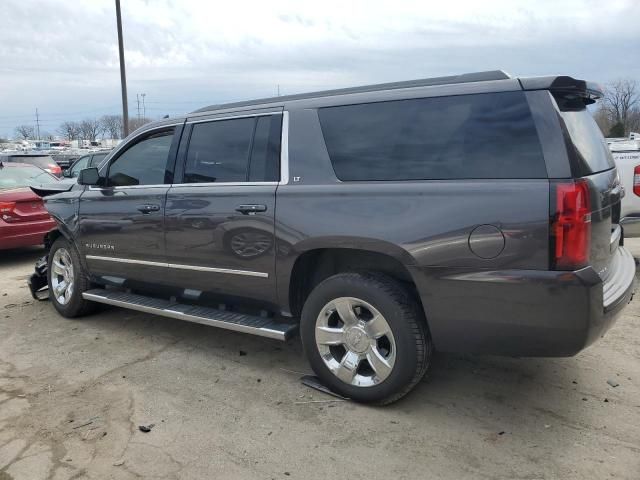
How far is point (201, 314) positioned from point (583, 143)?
2.83m

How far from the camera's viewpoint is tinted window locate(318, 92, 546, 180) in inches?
116

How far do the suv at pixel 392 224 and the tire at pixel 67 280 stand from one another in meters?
0.96

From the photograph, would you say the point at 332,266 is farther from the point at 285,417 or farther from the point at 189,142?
the point at 189,142

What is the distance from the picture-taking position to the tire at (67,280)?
534 cm

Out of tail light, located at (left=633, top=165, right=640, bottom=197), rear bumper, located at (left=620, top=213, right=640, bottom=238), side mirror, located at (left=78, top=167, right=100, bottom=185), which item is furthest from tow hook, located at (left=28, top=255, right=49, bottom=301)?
tail light, located at (left=633, top=165, right=640, bottom=197)

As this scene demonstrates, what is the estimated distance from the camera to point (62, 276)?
5617 mm

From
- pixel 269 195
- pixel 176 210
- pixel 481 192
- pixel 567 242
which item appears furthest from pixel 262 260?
pixel 567 242

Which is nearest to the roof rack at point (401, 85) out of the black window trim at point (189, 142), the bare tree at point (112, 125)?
the black window trim at point (189, 142)

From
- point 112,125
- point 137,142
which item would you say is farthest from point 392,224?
point 112,125

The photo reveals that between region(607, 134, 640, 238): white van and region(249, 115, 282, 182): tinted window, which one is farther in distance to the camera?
region(607, 134, 640, 238): white van

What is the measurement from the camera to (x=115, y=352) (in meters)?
4.60

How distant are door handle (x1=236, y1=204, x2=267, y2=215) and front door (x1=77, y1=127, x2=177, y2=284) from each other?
87 cm

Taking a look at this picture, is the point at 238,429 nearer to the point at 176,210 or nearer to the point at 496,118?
the point at 176,210

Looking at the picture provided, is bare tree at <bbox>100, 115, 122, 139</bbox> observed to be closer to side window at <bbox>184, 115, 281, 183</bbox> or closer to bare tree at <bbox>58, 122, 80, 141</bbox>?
bare tree at <bbox>58, 122, 80, 141</bbox>
